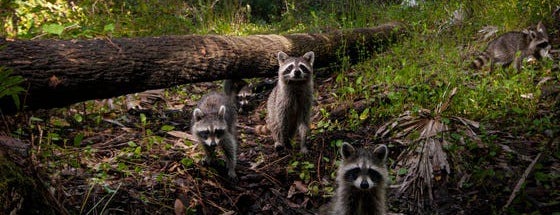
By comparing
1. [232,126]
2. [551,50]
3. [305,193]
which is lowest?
[305,193]

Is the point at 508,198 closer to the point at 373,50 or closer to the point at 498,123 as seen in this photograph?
the point at 498,123

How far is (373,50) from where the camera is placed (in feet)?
26.5

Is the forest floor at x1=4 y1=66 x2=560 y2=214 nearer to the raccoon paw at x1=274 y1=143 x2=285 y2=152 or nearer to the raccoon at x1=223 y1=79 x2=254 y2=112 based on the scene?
the raccoon paw at x1=274 y1=143 x2=285 y2=152

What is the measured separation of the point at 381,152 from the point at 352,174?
0.98 feet

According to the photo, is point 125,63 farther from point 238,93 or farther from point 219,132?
point 238,93

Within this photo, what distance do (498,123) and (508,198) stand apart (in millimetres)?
1197

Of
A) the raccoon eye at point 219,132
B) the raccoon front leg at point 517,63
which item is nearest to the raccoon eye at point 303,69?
the raccoon eye at point 219,132

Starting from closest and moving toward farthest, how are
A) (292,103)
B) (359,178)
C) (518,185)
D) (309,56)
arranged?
(518,185) < (359,178) < (292,103) < (309,56)

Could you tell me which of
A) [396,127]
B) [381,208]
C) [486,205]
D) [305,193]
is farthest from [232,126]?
[486,205]

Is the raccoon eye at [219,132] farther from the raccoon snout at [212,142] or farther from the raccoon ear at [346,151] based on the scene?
the raccoon ear at [346,151]

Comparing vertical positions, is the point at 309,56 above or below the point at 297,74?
above

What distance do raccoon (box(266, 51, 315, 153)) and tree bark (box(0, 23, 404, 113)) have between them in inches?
33.7

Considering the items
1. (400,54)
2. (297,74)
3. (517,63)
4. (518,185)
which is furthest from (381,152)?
(400,54)

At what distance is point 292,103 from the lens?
5.30m
